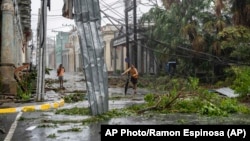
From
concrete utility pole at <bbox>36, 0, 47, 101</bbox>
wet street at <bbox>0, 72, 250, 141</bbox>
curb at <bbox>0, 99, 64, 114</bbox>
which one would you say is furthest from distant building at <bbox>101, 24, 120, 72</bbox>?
wet street at <bbox>0, 72, 250, 141</bbox>

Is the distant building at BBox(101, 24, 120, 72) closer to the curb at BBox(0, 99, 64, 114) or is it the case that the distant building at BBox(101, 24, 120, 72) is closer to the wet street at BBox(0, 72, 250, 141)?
the curb at BBox(0, 99, 64, 114)

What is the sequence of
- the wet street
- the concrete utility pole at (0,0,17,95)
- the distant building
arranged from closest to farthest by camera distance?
the wet street → the concrete utility pole at (0,0,17,95) → the distant building

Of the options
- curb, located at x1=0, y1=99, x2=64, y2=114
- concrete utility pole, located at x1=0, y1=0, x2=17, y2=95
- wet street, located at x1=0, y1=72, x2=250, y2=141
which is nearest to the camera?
wet street, located at x1=0, y1=72, x2=250, y2=141

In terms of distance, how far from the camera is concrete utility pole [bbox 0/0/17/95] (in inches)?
622

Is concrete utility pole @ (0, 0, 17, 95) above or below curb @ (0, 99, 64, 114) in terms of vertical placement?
above

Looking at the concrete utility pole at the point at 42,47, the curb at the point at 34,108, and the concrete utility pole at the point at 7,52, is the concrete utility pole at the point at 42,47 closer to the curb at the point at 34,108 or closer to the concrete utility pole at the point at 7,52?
the curb at the point at 34,108

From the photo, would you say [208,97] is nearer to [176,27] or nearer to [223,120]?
[223,120]

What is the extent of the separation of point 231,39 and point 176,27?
588 centimetres

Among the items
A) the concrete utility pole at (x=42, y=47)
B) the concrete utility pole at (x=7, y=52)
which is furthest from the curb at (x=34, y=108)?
the concrete utility pole at (x=7, y=52)

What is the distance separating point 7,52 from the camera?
53.4ft

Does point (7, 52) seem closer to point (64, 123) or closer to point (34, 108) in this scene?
point (34, 108)

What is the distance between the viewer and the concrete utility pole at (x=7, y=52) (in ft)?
51.8

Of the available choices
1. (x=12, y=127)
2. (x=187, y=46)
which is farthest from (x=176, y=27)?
(x=12, y=127)

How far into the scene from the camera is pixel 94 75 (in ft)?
37.4
